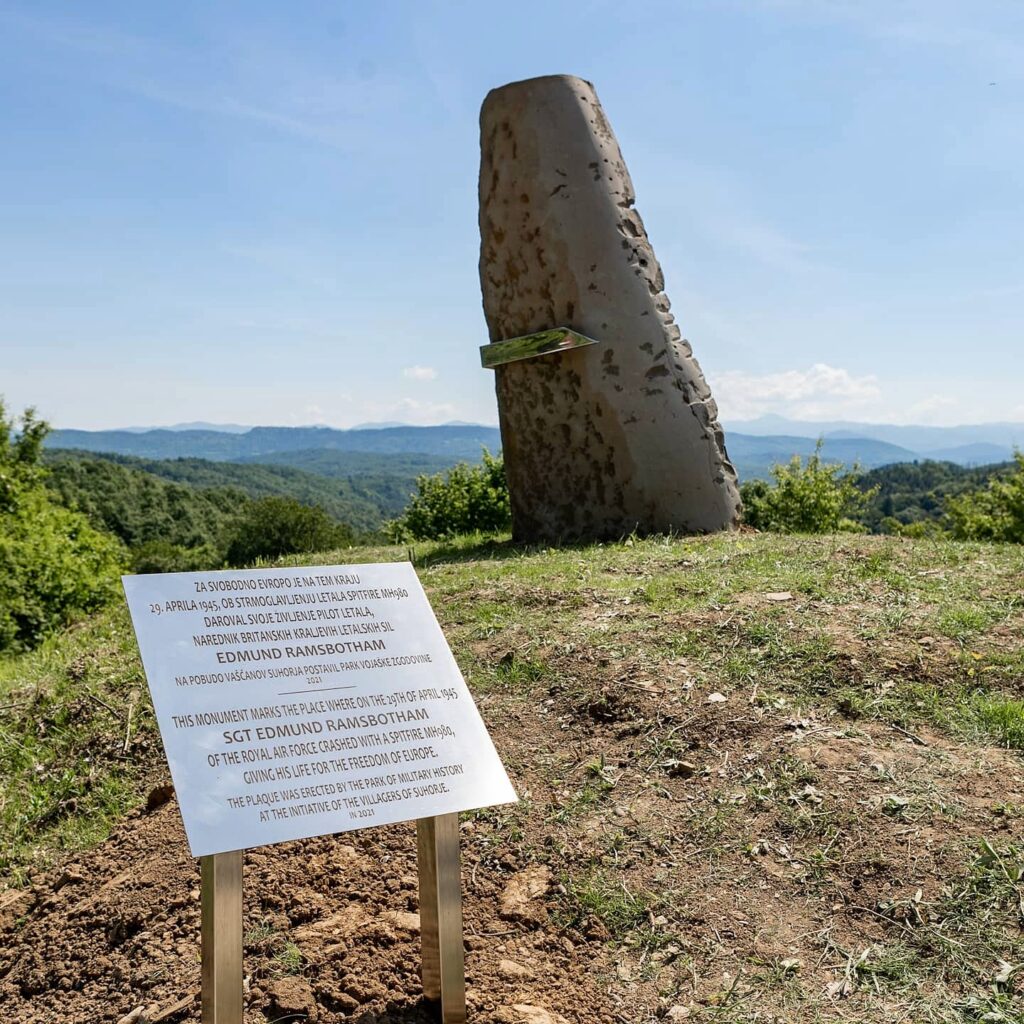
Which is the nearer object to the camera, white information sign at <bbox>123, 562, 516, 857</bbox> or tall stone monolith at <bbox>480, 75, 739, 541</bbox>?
white information sign at <bbox>123, 562, 516, 857</bbox>

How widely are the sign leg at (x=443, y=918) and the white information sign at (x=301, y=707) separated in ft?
0.44

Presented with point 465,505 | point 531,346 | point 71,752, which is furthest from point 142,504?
point 71,752

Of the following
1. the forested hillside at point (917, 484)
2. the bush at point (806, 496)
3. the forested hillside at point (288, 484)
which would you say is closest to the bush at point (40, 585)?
the bush at point (806, 496)

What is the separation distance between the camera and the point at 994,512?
29.8 m

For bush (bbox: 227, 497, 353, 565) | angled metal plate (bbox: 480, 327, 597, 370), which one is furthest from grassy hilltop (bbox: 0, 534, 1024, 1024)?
bush (bbox: 227, 497, 353, 565)

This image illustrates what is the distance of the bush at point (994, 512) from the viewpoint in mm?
25375

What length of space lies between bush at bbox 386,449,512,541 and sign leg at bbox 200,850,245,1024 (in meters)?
13.4

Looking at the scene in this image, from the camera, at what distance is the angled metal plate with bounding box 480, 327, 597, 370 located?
8141mm

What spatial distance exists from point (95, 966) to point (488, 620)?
2846 millimetres

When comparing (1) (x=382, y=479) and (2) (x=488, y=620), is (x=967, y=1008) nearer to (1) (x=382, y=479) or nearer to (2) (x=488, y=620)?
(2) (x=488, y=620)

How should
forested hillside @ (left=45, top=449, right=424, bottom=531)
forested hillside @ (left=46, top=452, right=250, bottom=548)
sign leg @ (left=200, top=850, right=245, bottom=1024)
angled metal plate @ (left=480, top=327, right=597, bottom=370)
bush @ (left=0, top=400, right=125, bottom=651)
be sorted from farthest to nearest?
forested hillside @ (left=45, top=449, right=424, bottom=531) < forested hillside @ (left=46, top=452, right=250, bottom=548) < bush @ (left=0, top=400, right=125, bottom=651) < angled metal plate @ (left=480, top=327, right=597, bottom=370) < sign leg @ (left=200, top=850, right=245, bottom=1024)

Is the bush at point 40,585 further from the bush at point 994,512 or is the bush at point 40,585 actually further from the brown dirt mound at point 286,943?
the bush at point 994,512

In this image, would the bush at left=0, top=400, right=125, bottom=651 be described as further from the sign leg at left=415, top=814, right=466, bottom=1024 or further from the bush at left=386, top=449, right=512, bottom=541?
the sign leg at left=415, top=814, right=466, bottom=1024

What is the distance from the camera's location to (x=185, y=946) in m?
3.24
